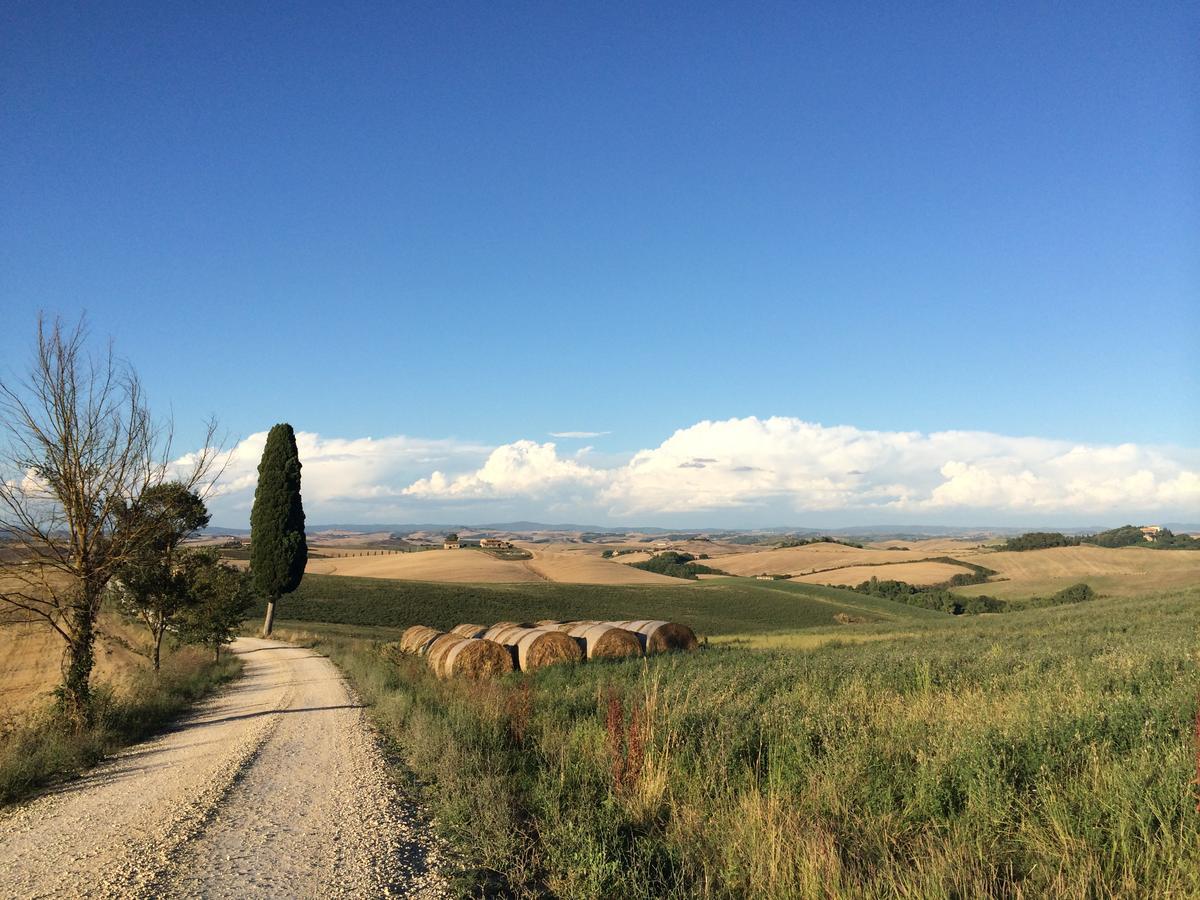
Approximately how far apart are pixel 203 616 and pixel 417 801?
21.5 metres

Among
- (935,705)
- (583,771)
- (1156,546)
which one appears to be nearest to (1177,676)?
(935,705)

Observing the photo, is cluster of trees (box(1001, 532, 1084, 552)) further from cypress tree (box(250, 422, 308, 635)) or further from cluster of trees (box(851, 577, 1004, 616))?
cypress tree (box(250, 422, 308, 635))

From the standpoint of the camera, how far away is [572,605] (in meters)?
62.4

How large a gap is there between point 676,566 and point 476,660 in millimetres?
88792

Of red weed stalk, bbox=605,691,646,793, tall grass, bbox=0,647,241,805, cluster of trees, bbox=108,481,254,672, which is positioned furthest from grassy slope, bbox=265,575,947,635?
red weed stalk, bbox=605,691,646,793

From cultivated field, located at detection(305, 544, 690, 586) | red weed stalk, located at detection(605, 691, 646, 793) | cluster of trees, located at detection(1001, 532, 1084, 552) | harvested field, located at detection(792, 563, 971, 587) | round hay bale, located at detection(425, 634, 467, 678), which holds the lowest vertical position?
harvested field, located at detection(792, 563, 971, 587)

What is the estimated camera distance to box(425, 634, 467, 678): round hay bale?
20.7m

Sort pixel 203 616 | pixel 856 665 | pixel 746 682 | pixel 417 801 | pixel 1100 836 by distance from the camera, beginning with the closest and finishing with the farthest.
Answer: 1. pixel 1100 836
2. pixel 417 801
3. pixel 746 682
4. pixel 856 665
5. pixel 203 616

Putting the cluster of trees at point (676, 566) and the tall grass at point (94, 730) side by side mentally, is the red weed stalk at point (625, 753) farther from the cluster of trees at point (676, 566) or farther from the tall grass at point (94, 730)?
the cluster of trees at point (676, 566)

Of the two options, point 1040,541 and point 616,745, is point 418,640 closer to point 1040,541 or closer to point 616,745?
point 616,745

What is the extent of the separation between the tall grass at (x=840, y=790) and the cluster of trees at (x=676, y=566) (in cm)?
8704

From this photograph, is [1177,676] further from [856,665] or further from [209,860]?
[209,860]

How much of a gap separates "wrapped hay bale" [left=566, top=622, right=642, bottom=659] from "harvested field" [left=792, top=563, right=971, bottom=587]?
6930 centimetres

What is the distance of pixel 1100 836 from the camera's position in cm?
552
